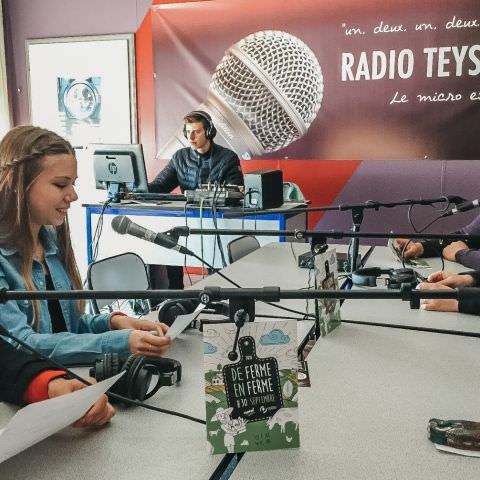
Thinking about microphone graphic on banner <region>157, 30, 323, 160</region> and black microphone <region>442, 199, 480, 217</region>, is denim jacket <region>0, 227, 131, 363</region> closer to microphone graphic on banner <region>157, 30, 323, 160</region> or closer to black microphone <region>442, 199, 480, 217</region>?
black microphone <region>442, 199, 480, 217</region>

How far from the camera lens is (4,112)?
203 inches

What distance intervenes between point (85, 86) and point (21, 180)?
12.6 feet

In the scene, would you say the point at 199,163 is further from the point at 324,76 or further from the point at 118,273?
the point at 118,273

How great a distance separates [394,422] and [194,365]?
0.47 meters

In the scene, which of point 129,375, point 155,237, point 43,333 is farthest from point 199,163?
point 129,375

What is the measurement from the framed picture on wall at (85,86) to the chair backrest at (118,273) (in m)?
2.88

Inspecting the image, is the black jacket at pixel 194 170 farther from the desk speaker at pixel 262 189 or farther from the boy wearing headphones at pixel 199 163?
the desk speaker at pixel 262 189

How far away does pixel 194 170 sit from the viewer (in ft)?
13.6

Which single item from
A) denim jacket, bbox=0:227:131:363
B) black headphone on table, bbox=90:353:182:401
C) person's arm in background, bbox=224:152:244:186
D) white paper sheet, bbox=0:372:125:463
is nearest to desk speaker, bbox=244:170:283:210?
person's arm in background, bbox=224:152:244:186

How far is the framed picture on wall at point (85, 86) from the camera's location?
4863 millimetres

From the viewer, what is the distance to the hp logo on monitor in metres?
3.84

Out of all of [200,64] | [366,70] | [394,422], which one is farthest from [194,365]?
[200,64]

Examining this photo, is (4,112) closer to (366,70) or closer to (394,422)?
(366,70)

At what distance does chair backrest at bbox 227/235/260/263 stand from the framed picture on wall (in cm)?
245
